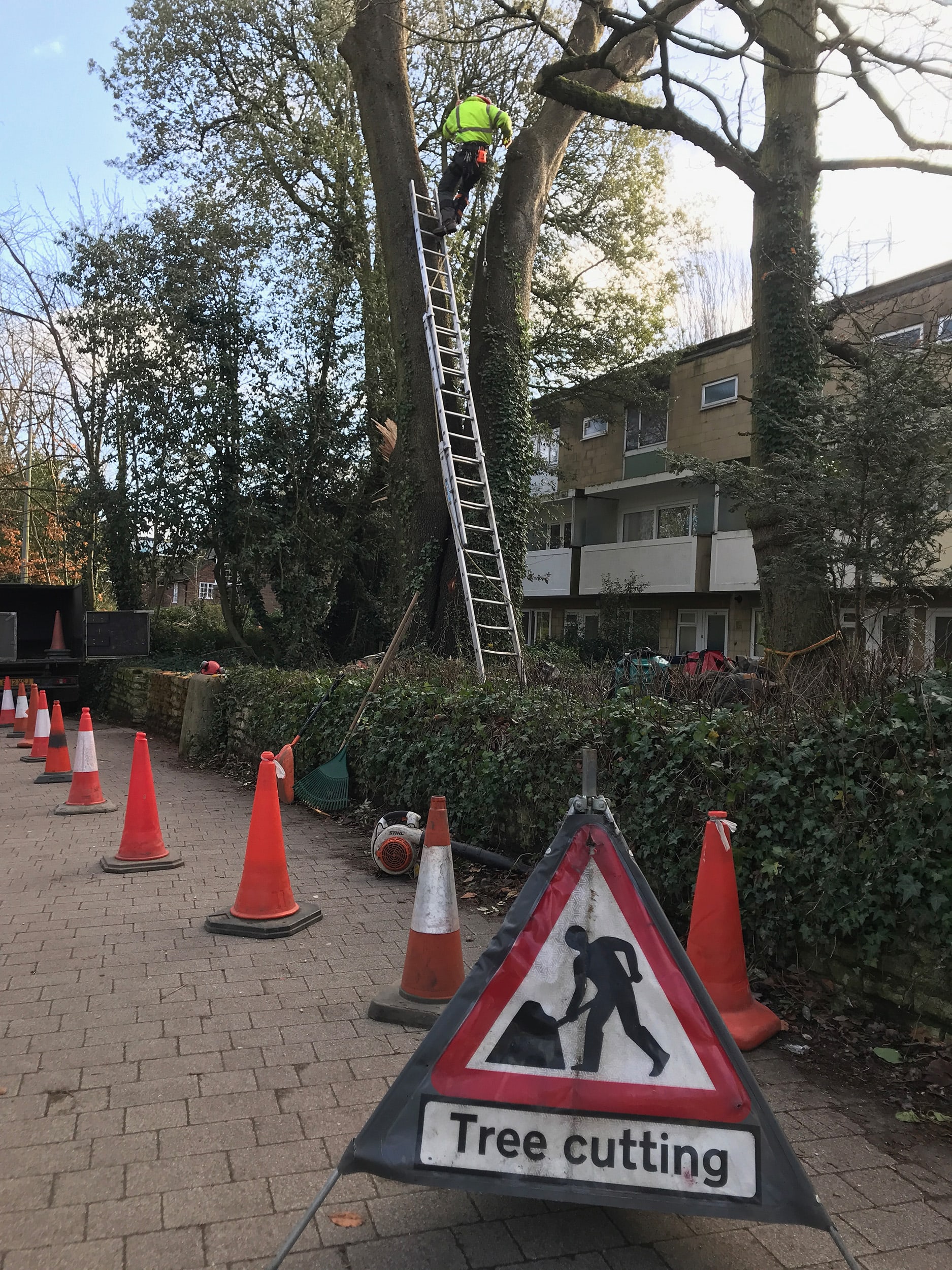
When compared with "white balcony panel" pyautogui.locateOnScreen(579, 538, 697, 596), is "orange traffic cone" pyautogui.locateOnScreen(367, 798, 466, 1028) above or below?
below

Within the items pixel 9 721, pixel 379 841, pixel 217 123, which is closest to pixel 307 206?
pixel 217 123

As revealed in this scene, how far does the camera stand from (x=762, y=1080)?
11.8 ft

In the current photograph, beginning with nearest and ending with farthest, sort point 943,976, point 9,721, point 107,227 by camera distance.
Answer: point 943,976 < point 9,721 < point 107,227

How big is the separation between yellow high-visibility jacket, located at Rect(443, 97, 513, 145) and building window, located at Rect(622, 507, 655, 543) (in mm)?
16845

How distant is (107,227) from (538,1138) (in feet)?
62.7

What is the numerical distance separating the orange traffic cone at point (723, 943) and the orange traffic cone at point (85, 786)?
6.40 metres

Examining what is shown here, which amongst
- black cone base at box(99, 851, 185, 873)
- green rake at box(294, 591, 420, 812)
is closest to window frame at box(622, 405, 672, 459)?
Answer: green rake at box(294, 591, 420, 812)

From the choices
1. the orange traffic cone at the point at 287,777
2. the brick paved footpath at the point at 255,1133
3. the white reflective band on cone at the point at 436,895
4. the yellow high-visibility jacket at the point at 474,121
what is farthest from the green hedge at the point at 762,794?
the yellow high-visibility jacket at the point at 474,121

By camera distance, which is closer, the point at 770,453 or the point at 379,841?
the point at 379,841

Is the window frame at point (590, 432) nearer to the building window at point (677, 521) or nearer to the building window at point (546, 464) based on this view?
the building window at point (546, 464)

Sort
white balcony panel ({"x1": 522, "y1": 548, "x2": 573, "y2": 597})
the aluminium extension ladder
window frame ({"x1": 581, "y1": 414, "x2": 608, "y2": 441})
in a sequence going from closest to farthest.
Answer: the aluminium extension ladder → window frame ({"x1": 581, "y1": 414, "x2": 608, "y2": 441}) → white balcony panel ({"x1": 522, "y1": 548, "x2": 573, "y2": 597})

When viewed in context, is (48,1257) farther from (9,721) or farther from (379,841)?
(9,721)

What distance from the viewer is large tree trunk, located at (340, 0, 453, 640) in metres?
12.5

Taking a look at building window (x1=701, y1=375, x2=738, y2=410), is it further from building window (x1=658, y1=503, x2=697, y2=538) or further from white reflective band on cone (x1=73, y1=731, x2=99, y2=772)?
white reflective band on cone (x1=73, y1=731, x2=99, y2=772)
